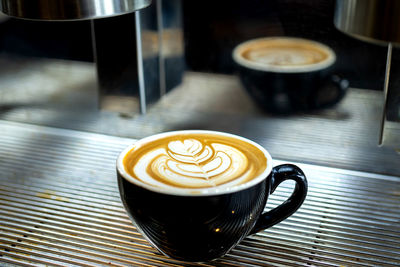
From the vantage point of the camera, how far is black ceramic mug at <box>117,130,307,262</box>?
41 cm

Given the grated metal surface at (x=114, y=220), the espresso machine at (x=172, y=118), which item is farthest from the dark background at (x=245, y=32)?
the grated metal surface at (x=114, y=220)

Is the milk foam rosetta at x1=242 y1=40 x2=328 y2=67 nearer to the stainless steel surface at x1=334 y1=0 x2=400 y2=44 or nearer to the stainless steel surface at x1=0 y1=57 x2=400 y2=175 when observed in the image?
the stainless steel surface at x1=0 y1=57 x2=400 y2=175

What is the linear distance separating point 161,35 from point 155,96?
82 millimetres

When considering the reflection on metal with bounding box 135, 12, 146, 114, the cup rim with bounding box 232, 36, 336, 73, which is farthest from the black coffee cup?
the reflection on metal with bounding box 135, 12, 146, 114

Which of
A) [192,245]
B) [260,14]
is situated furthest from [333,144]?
[192,245]

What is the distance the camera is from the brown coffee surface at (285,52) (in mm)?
602

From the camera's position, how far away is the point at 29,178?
1.99ft

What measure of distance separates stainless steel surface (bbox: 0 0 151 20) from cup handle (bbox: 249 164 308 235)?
0.68ft

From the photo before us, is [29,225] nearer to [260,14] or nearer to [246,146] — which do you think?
[246,146]

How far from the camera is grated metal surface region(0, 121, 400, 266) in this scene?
1.56 feet

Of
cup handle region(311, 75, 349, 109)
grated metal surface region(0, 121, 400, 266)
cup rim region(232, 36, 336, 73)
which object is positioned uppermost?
cup rim region(232, 36, 336, 73)

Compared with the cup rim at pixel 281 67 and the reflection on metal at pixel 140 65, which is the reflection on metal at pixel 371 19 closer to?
the cup rim at pixel 281 67

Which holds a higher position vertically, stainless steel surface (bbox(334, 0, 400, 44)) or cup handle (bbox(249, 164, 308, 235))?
stainless steel surface (bbox(334, 0, 400, 44))

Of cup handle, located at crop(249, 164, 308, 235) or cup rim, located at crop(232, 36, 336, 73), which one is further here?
cup rim, located at crop(232, 36, 336, 73)
